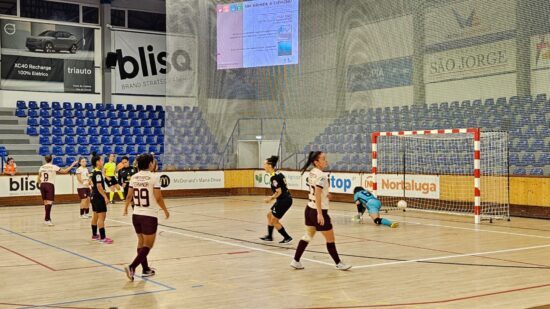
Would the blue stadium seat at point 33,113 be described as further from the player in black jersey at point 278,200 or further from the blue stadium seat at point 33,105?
the player in black jersey at point 278,200

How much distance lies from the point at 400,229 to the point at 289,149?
12.9 meters

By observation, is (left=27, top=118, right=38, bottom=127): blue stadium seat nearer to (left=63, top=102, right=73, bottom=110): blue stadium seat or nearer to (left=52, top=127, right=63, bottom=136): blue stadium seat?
(left=52, top=127, right=63, bottom=136): blue stadium seat

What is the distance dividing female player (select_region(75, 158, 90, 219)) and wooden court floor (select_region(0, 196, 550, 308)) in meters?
0.91

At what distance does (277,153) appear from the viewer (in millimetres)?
29156

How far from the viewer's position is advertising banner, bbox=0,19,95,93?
31.2m

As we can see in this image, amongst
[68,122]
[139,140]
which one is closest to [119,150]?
[139,140]

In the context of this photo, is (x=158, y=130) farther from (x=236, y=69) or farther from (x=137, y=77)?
(x=236, y=69)

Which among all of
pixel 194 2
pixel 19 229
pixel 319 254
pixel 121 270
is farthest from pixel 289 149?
pixel 121 270

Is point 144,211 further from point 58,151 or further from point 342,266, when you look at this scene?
point 58,151

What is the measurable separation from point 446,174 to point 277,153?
10.4 meters

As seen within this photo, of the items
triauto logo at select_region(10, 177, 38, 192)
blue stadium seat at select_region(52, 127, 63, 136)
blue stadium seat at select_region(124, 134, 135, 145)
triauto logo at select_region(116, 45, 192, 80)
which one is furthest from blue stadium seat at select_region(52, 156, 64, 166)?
triauto logo at select_region(116, 45, 192, 80)

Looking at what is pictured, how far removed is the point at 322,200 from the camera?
985cm

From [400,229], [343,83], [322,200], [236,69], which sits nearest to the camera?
[322,200]

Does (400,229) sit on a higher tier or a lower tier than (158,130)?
lower
